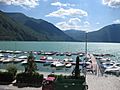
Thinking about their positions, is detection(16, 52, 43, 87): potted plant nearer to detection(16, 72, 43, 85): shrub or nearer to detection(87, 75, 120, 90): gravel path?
detection(16, 72, 43, 85): shrub

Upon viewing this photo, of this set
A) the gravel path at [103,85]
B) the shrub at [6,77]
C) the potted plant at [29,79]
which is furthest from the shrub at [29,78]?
the gravel path at [103,85]

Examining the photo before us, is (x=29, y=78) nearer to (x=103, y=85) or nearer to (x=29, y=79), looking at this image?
(x=29, y=79)

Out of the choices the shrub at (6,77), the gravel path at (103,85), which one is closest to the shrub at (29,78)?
the shrub at (6,77)

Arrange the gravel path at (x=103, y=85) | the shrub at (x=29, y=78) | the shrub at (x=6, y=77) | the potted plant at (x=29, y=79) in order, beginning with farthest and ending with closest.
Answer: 1. the shrub at (x=6, y=77)
2. the shrub at (x=29, y=78)
3. the potted plant at (x=29, y=79)
4. the gravel path at (x=103, y=85)

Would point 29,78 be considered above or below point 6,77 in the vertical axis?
below

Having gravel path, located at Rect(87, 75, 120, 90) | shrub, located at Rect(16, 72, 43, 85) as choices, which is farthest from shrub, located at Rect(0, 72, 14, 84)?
gravel path, located at Rect(87, 75, 120, 90)

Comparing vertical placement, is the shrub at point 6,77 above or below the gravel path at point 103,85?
above

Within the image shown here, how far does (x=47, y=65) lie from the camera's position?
102875 mm

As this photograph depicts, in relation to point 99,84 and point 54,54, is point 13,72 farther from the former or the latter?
point 54,54

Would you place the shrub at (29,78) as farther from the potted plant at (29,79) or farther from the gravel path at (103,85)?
the gravel path at (103,85)

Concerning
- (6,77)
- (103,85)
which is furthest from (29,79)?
(103,85)

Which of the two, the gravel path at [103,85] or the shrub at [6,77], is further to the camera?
the shrub at [6,77]

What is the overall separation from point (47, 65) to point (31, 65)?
202 feet

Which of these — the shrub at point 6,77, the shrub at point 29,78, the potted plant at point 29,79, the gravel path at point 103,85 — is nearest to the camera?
the gravel path at point 103,85
